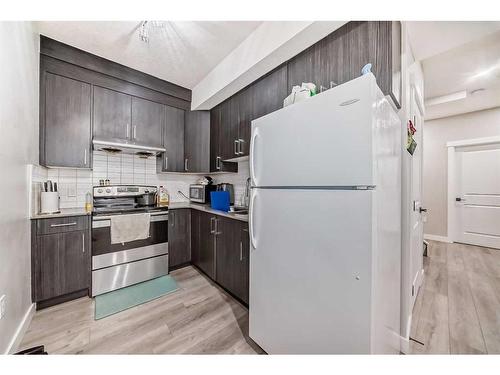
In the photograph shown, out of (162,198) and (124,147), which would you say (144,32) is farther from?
(162,198)

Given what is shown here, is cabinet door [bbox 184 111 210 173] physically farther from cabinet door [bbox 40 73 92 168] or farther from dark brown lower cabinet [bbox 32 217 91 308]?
dark brown lower cabinet [bbox 32 217 91 308]

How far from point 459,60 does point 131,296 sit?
4585 millimetres

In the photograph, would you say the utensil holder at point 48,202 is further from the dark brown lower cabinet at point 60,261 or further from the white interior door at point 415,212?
the white interior door at point 415,212

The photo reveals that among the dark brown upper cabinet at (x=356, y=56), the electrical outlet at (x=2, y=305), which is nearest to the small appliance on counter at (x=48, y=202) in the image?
the electrical outlet at (x=2, y=305)

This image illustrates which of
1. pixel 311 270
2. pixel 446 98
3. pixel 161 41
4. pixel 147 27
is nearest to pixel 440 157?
pixel 446 98

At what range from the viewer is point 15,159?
147cm

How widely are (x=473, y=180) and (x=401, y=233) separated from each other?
406cm

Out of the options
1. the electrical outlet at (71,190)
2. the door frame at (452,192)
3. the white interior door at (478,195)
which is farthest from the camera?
the door frame at (452,192)

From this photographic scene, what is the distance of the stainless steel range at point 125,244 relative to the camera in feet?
7.25

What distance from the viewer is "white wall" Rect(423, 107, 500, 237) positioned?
3.97 m

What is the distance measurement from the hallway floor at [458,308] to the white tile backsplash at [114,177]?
2283mm

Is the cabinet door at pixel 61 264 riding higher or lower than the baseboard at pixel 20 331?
higher

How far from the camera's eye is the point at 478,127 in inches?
152
